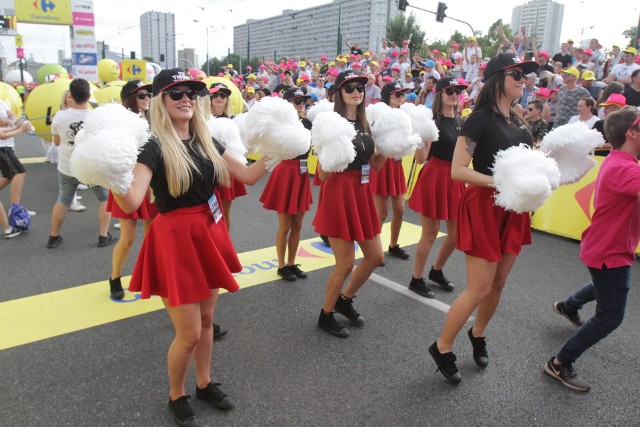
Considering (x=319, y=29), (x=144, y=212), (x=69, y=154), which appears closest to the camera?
(x=144, y=212)

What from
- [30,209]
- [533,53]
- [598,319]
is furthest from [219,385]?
[533,53]

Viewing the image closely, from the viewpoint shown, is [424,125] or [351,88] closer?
[351,88]

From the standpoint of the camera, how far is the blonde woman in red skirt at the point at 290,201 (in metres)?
4.52

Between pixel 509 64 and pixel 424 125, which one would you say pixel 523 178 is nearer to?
pixel 509 64

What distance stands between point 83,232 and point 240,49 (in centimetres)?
9686

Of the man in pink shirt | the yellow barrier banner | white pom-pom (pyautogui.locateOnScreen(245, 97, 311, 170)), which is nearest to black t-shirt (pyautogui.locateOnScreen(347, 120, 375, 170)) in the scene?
white pom-pom (pyautogui.locateOnScreen(245, 97, 311, 170))

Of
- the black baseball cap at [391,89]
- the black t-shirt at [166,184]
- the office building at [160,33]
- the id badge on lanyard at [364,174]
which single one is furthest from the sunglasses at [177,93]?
the office building at [160,33]

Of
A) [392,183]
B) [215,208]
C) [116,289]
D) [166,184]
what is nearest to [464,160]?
[215,208]

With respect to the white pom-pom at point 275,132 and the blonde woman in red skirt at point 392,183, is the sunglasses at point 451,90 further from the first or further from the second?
the white pom-pom at point 275,132

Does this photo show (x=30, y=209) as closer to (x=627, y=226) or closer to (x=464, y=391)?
(x=464, y=391)

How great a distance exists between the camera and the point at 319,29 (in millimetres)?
69688

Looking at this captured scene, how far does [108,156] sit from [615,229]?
9.17ft

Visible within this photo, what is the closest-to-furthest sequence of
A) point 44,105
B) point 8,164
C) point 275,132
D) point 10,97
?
point 275,132, point 8,164, point 10,97, point 44,105

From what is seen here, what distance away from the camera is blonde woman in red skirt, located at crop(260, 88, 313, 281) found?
14.8ft
